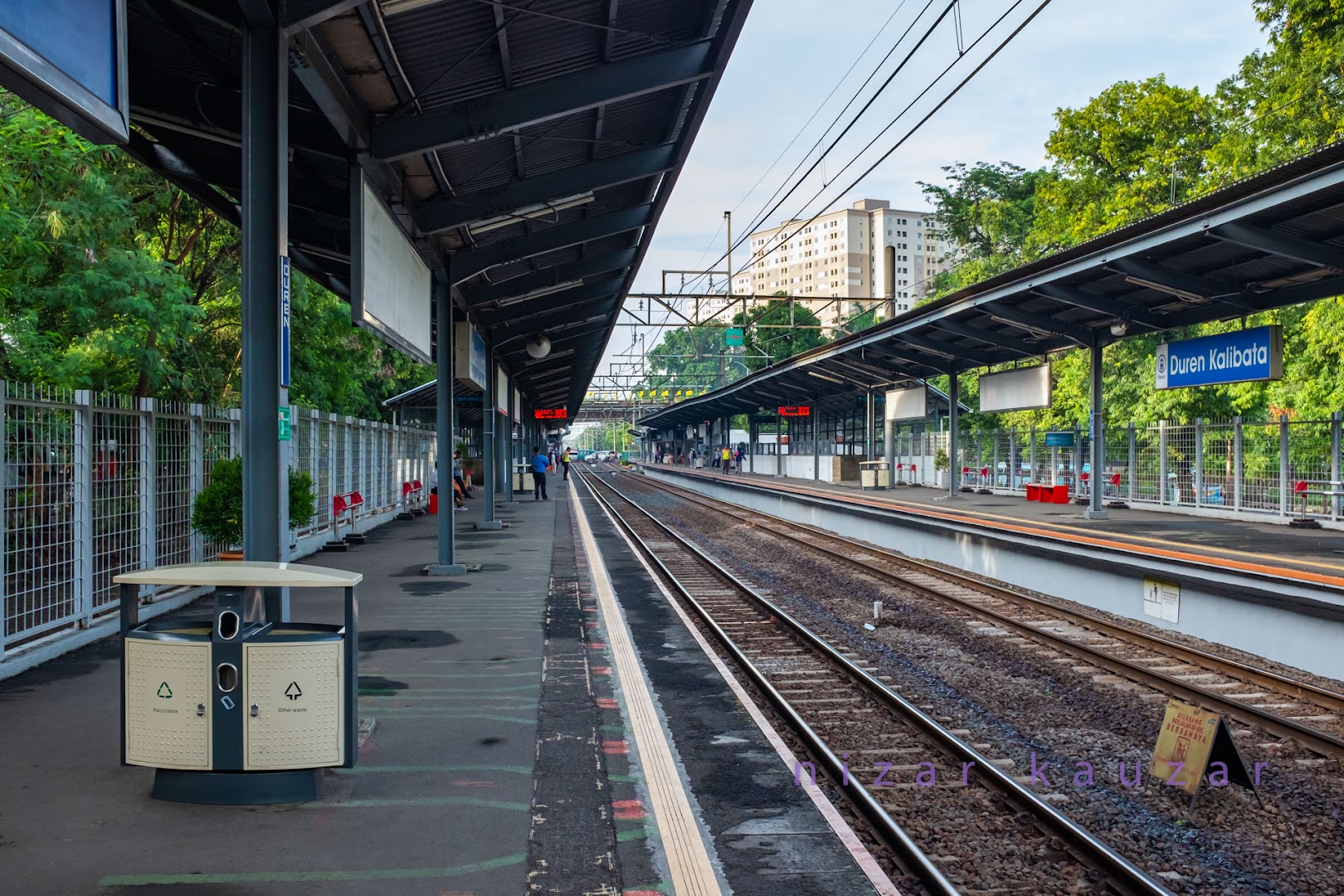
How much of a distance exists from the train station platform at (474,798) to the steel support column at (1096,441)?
13850mm

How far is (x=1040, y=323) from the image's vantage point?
19.3 m

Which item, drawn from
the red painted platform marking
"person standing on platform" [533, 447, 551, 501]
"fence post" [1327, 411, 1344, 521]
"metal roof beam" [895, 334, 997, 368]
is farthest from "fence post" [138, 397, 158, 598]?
"person standing on platform" [533, 447, 551, 501]

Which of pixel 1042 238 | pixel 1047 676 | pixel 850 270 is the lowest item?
pixel 1047 676

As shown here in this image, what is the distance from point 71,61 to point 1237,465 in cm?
2145

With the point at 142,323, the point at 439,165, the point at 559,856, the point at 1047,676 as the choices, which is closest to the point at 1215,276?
the point at 1047,676

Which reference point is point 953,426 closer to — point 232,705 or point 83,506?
point 83,506

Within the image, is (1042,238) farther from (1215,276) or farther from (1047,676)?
(1047,676)

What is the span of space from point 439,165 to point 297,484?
4647 millimetres

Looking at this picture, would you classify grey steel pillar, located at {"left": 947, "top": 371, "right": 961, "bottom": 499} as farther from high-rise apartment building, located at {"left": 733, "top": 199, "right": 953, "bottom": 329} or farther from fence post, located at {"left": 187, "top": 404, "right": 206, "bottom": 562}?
high-rise apartment building, located at {"left": 733, "top": 199, "right": 953, "bottom": 329}

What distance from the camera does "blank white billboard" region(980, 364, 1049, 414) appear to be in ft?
72.9

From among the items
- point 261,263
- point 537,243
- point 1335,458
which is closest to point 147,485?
point 261,263

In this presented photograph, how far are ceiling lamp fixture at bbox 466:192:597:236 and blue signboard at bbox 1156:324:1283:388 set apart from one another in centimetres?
1041

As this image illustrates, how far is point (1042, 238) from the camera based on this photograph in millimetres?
43094

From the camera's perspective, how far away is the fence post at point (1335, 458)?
17375 mm
